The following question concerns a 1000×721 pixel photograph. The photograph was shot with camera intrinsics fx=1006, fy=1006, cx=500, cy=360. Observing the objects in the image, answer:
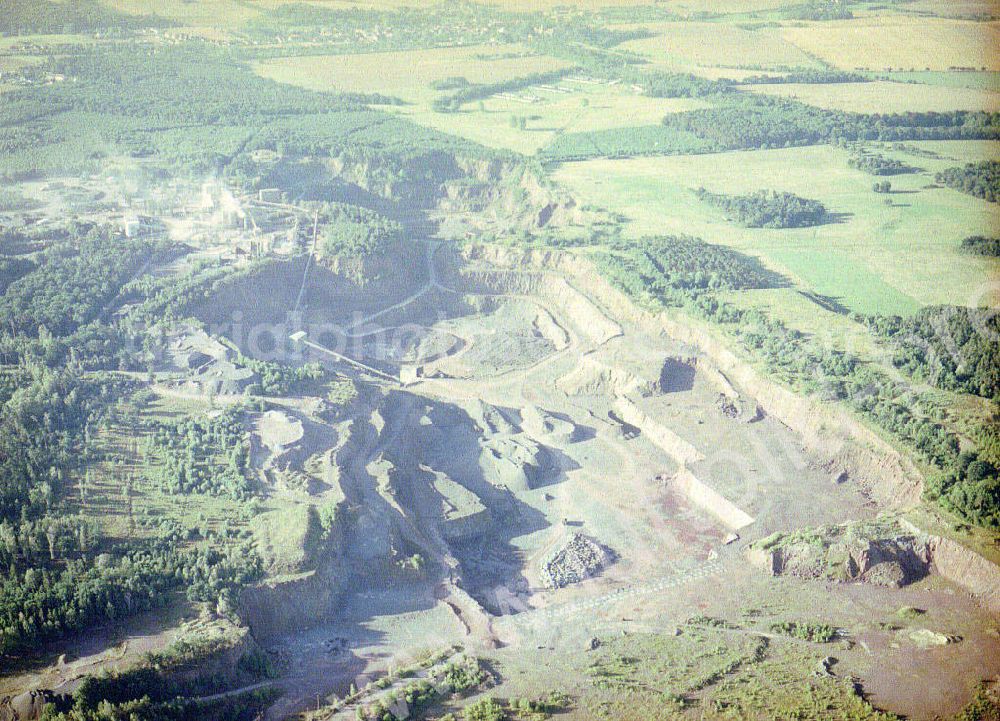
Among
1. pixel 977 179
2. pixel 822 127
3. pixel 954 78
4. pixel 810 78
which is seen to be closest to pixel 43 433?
pixel 977 179

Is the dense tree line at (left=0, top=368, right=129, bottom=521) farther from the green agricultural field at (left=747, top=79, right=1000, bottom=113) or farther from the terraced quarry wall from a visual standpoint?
the green agricultural field at (left=747, top=79, right=1000, bottom=113)

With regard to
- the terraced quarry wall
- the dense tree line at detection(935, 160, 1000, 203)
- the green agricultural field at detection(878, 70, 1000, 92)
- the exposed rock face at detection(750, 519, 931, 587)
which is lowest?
the exposed rock face at detection(750, 519, 931, 587)

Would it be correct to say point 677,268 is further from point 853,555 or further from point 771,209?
point 853,555

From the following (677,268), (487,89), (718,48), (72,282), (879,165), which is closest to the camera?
(72,282)

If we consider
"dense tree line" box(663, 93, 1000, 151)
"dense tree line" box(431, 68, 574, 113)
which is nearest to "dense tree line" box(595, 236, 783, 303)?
"dense tree line" box(663, 93, 1000, 151)

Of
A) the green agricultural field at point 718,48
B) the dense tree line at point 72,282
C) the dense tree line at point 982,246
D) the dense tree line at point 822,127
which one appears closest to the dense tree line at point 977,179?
the dense tree line at point 982,246

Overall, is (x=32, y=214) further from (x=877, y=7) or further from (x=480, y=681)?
(x=877, y=7)
